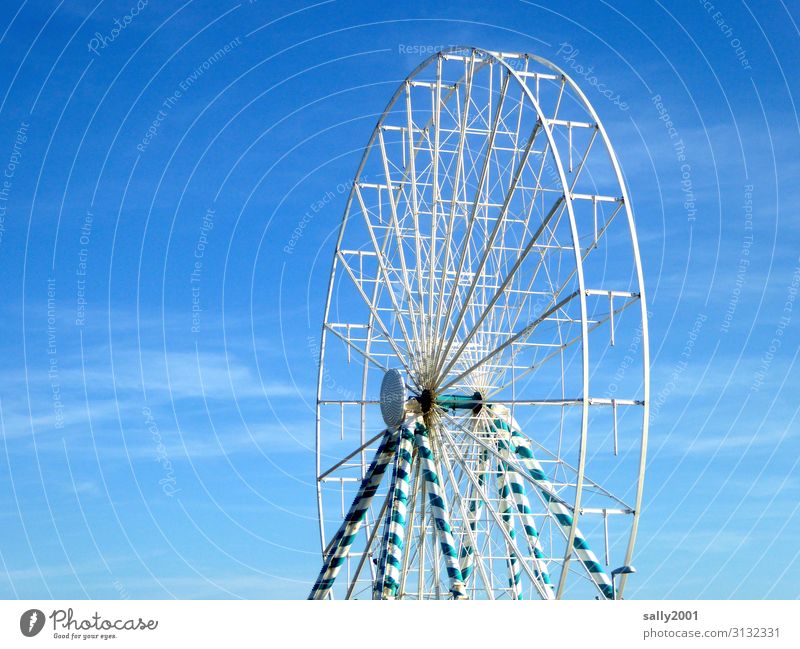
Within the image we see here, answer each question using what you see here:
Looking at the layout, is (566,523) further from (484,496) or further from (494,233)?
(494,233)

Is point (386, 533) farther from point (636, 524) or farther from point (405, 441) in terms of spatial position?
point (636, 524)
